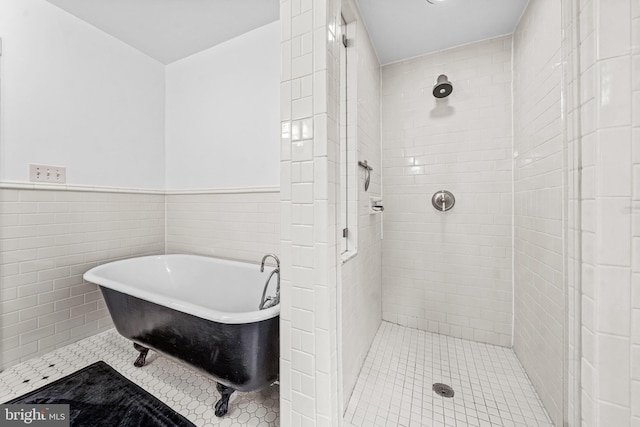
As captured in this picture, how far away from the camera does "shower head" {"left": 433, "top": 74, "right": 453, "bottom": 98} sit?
6.28 ft

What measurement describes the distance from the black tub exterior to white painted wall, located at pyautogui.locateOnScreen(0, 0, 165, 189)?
1378mm

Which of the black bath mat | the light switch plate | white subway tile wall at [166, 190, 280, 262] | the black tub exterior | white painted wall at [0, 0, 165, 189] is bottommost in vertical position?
the black bath mat

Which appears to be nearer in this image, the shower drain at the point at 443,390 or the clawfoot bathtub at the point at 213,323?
the clawfoot bathtub at the point at 213,323

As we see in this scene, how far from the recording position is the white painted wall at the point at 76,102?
5.40 feet

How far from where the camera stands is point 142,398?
53.4 inches

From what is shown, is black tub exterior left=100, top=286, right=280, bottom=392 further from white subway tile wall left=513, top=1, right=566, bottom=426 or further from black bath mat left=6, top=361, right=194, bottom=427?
white subway tile wall left=513, top=1, right=566, bottom=426

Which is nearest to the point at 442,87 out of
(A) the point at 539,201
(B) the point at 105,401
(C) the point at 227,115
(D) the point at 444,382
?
(A) the point at 539,201

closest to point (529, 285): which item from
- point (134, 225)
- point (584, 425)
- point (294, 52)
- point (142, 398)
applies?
point (584, 425)

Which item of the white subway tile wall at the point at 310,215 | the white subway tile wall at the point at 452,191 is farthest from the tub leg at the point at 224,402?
the white subway tile wall at the point at 452,191

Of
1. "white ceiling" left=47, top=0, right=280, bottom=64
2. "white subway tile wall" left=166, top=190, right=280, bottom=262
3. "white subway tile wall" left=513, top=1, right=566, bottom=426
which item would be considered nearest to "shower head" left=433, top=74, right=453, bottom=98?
"white subway tile wall" left=513, top=1, right=566, bottom=426

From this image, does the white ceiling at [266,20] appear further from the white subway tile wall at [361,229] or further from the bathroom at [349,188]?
the white subway tile wall at [361,229]

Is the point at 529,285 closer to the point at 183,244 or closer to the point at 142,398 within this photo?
the point at 142,398

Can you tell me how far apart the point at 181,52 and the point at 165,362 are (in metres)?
2.62

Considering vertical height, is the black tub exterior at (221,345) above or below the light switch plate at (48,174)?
below
